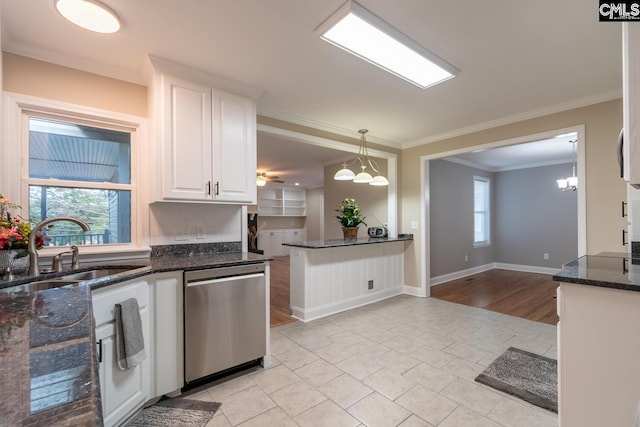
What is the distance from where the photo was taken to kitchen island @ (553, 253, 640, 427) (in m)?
1.24

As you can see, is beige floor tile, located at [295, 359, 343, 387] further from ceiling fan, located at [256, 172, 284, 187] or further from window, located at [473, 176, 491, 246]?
window, located at [473, 176, 491, 246]

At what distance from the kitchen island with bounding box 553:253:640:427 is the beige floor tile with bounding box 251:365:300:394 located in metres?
1.66

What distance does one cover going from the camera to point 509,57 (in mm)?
2275

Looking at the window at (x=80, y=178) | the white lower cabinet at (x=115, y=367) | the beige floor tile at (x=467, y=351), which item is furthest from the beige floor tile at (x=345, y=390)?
the window at (x=80, y=178)

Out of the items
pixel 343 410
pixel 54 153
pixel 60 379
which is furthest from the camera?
pixel 54 153

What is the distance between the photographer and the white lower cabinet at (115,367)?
156 centimetres

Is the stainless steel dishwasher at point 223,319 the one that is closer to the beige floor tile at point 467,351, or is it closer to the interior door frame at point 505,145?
the beige floor tile at point 467,351

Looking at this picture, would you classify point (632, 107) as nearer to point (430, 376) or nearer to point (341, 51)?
point (341, 51)

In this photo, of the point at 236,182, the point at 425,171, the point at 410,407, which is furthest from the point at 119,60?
the point at 425,171

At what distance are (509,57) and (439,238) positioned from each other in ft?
12.2

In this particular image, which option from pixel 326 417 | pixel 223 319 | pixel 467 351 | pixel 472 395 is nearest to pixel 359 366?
pixel 326 417

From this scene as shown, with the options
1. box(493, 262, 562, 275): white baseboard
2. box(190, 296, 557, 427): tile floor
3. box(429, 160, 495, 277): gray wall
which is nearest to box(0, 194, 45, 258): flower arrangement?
box(190, 296, 557, 427): tile floor

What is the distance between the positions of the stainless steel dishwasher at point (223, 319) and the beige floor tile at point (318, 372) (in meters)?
0.37

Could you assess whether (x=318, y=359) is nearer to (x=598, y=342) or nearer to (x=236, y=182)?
(x=236, y=182)
